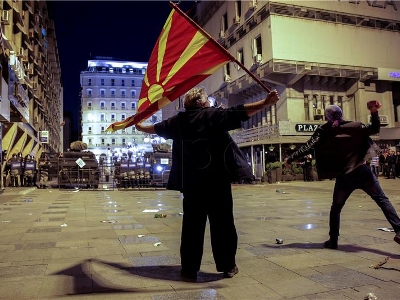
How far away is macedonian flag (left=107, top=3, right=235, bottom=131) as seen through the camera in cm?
404

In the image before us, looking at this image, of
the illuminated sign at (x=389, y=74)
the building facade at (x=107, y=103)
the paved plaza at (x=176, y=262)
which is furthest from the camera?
the building facade at (x=107, y=103)

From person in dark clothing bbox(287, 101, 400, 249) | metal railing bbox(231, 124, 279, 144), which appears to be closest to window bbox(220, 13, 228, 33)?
metal railing bbox(231, 124, 279, 144)

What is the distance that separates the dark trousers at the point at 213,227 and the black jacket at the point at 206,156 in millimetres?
108

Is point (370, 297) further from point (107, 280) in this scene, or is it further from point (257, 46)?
point (257, 46)

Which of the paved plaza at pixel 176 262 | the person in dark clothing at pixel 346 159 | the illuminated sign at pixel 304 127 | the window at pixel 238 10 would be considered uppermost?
the window at pixel 238 10

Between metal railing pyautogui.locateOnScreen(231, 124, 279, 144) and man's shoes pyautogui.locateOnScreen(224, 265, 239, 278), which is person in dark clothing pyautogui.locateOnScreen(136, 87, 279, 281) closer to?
man's shoes pyautogui.locateOnScreen(224, 265, 239, 278)

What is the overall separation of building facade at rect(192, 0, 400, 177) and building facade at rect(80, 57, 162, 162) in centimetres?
6055

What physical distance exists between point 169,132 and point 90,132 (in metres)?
93.0

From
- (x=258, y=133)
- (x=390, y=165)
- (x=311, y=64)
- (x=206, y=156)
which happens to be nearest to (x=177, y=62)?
(x=206, y=156)

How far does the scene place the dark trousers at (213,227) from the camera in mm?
3672

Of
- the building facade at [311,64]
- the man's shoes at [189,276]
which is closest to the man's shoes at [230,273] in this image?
the man's shoes at [189,276]

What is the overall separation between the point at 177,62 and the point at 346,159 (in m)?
2.48

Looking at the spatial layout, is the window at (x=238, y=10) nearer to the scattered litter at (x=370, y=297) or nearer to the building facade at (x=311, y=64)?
the building facade at (x=311, y=64)

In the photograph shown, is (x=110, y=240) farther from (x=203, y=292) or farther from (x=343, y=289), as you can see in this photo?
(x=343, y=289)
